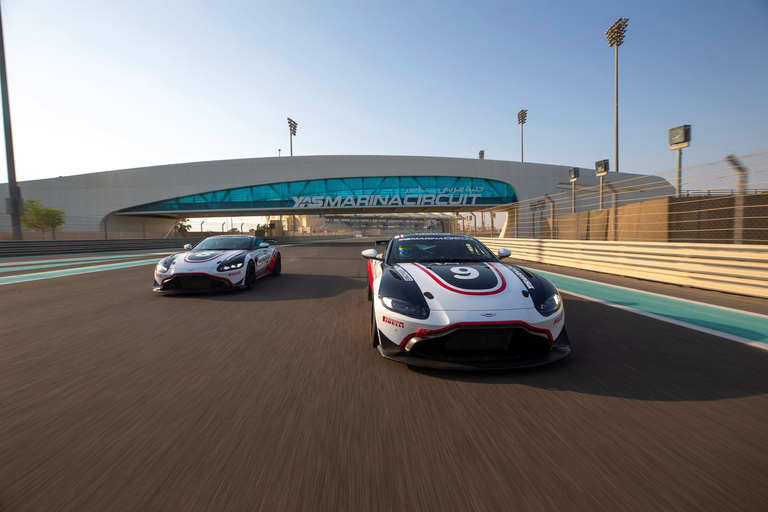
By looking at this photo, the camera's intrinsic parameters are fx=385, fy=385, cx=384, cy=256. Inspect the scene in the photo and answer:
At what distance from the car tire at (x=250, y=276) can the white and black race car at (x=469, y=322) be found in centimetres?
447

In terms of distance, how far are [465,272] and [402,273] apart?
2.06 ft

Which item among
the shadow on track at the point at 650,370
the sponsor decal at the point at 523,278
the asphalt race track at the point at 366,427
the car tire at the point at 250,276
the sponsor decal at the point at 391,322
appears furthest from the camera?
the car tire at the point at 250,276

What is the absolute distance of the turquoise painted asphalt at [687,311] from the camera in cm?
401

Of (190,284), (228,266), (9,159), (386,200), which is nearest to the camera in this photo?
(190,284)

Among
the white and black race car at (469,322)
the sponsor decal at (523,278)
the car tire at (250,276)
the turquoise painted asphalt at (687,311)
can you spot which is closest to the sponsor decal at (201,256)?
the car tire at (250,276)

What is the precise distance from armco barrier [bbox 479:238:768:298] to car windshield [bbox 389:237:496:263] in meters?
4.47

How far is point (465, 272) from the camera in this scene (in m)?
3.83

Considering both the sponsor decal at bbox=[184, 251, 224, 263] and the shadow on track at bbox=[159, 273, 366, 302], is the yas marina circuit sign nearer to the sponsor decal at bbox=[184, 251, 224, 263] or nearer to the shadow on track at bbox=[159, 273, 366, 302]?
the shadow on track at bbox=[159, 273, 366, 302]

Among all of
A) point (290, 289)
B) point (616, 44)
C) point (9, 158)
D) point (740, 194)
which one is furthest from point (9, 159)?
point (616, 44)

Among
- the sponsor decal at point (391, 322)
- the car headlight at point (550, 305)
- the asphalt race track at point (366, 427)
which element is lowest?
the asphalt race track at point (366, 427)

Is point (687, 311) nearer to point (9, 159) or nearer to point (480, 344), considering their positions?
point (480, 344)

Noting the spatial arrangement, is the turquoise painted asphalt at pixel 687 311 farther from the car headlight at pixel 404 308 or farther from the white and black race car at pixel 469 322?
the car headlight at pixel 404 308

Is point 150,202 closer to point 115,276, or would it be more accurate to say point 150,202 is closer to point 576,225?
point 115,276

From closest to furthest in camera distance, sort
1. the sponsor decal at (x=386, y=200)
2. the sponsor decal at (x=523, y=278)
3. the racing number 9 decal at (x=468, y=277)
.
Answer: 1. the racing number 9 decal at (x=468, y=277)
2. the sponsor decal at (x=523, y=278)
3. the sponsor decal at (x=386, y=200)
